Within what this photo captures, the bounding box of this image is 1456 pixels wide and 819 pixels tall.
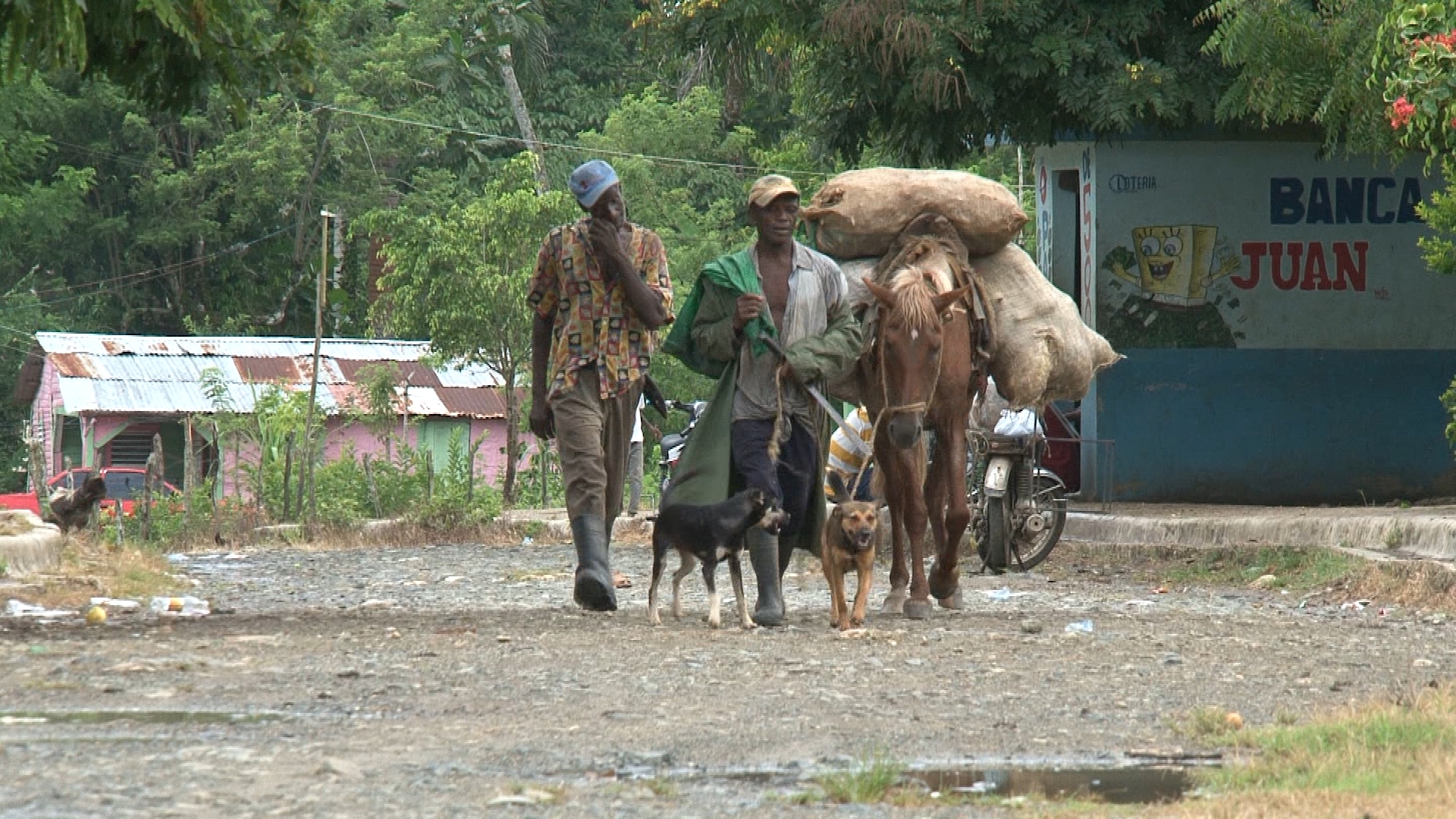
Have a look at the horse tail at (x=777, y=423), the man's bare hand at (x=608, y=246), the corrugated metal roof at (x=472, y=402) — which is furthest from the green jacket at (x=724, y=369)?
the corrugated metal roof at (x=472, y=402)

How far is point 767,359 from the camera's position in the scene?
8859mm

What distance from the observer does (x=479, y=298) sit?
25672mm

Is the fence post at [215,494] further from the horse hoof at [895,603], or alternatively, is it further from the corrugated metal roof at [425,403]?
the corrugated metal roof at [425,403]

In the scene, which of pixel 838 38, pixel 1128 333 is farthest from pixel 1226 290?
pixel 838 38

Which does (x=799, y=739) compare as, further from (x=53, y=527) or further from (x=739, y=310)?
(x=53, y=527)

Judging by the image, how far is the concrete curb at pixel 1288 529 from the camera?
1155 cm

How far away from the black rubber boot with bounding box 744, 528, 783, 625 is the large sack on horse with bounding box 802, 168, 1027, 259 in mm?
2482

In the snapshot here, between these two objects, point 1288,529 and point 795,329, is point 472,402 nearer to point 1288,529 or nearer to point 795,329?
point 1288,529

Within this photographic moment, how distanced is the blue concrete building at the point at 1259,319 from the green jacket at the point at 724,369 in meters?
7.88

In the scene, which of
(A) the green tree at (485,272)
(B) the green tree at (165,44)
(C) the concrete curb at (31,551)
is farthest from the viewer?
(A) the green tree at (485,272)

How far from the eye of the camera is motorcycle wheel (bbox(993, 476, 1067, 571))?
44.3ft

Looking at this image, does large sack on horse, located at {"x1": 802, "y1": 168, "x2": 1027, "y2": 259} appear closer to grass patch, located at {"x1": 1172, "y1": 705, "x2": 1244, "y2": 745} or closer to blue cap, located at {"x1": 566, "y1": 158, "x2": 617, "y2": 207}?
blue cap, located at {"x1": 566, "y1": 158, "x2": 617, "y2": 207}

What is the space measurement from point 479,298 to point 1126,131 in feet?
38.4

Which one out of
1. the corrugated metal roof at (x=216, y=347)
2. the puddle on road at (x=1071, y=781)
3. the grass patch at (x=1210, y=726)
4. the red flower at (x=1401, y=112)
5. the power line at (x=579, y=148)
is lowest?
the puddle on road at (x=1071, y=781)
